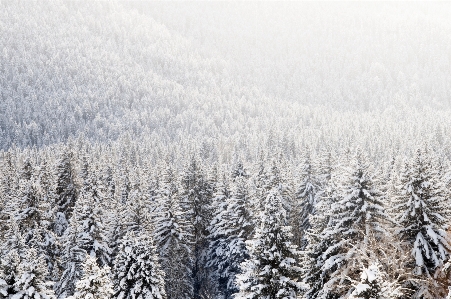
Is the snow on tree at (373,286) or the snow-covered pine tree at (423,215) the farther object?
the snow-covered pine tree at (423,215)

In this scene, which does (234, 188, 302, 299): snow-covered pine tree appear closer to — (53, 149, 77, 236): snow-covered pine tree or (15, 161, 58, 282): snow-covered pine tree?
(15, 161, 58, 282): snow-covered pine tree

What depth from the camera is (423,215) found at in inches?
925

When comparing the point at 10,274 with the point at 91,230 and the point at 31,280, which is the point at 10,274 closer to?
the point at 31,280

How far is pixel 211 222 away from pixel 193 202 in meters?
3.18

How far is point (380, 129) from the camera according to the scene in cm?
18912

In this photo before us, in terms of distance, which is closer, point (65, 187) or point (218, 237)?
point (218, 237)

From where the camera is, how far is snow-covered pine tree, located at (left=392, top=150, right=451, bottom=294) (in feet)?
74.1

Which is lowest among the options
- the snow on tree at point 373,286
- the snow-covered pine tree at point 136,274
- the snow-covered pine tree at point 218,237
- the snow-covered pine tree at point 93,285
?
the snow-covered pine tree at point 218,237

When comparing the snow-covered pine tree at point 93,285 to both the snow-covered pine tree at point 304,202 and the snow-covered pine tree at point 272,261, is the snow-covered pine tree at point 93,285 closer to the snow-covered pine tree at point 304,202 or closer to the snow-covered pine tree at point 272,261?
the snow-covered pine tree at point 272,261

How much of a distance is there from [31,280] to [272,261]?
13641mm

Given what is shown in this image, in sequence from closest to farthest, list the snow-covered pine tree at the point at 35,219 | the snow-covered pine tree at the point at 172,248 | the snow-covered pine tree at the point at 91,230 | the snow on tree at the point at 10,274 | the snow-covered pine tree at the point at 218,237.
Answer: the snow on tree at the point at 10,274, the snow-covered pine tree at the point at 91,230, the snow-covered pine tree at the point at 35,219, the snow-covered pine tree at the point at 172,248, the snow-covered pine tree at the point at 218,237

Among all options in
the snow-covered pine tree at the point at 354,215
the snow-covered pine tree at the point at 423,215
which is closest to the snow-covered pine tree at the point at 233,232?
the snow-covered pine tree at the point at 354,215

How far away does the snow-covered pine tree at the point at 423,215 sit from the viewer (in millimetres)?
22578

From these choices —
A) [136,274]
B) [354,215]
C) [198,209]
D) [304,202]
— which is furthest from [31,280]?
[304,202]
